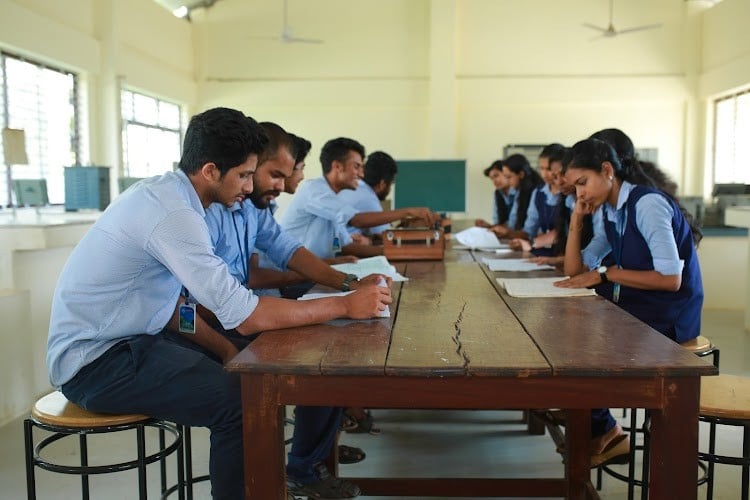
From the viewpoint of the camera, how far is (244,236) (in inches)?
98.5

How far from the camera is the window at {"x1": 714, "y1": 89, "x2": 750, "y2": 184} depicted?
8289 millimetres

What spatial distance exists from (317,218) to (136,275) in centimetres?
195

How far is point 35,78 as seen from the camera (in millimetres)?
6320

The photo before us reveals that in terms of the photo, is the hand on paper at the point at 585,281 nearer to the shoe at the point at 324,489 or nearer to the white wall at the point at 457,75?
the shoe at the point at 324,489

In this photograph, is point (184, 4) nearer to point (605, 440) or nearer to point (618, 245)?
point (618, 245)

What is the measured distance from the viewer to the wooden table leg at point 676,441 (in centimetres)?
139

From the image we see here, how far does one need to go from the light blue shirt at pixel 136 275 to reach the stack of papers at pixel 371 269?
95 cm

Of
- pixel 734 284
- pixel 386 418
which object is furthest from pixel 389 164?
pixel 734 284

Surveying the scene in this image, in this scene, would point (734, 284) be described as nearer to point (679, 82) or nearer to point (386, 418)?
point (679, 82)

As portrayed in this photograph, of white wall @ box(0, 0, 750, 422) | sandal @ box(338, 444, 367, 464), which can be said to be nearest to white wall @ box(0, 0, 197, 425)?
white wall @ box(0, 0, 750, 422)

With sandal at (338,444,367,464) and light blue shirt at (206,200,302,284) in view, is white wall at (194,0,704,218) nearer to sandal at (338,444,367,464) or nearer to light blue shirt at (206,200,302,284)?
sandal at (338,444,367,464)

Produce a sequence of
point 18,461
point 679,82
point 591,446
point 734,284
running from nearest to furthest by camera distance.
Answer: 1. point 591,446
2. point 18,461
3. point 734,284
4. point 679,82

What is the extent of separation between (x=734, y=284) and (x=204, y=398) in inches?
250

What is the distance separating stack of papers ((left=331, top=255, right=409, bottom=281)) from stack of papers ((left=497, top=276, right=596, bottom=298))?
0.41m
